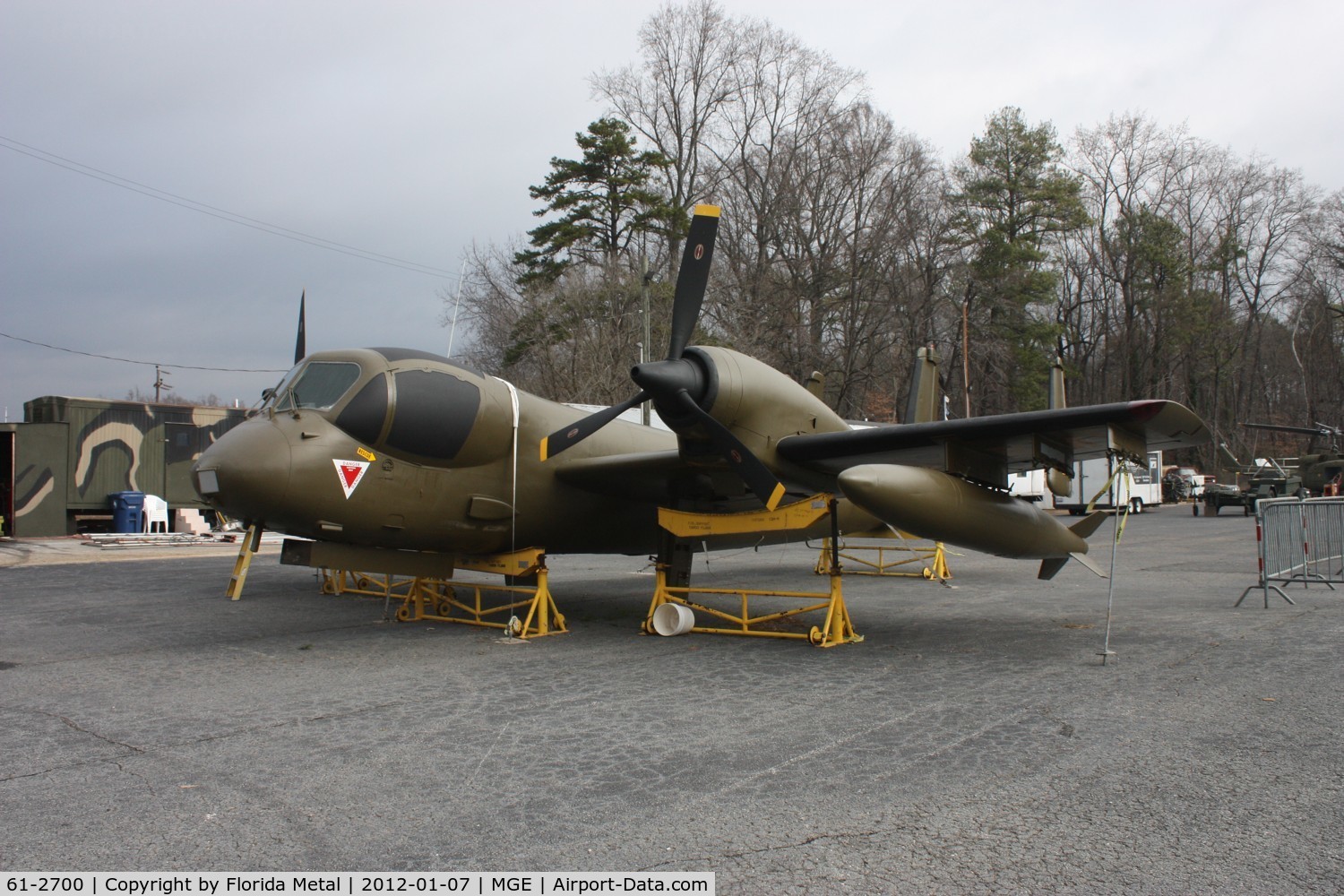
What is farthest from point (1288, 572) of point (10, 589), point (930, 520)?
point (10, 589)

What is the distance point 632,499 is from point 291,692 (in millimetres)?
5224

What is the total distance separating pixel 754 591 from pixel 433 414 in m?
3.93

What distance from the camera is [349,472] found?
27.4 feet

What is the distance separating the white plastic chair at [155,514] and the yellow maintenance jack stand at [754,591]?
800 inches

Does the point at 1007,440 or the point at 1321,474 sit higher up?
the point at 1321,474

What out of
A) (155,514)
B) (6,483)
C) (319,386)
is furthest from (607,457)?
(6,483)

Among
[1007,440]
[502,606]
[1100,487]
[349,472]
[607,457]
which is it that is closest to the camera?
[349,472]

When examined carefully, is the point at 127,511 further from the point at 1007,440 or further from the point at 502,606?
the point at 1007,440

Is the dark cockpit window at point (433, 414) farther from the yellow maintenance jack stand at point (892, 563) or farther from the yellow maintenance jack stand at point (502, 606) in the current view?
the yellow maintenance jack stand at point (892, 563)

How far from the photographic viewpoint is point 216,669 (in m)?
7.48

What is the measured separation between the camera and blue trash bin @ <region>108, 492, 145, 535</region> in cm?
2380

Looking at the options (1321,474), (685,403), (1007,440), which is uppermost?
(685,403)

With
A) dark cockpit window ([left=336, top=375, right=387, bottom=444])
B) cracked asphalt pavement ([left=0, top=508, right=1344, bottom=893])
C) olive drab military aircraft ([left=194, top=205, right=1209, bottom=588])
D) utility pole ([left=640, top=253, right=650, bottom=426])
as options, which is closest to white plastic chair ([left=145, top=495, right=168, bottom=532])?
utility pole ([left=640, top=253, right=650, bottom=426])

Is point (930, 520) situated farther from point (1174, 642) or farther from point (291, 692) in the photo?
point (291, 692)
